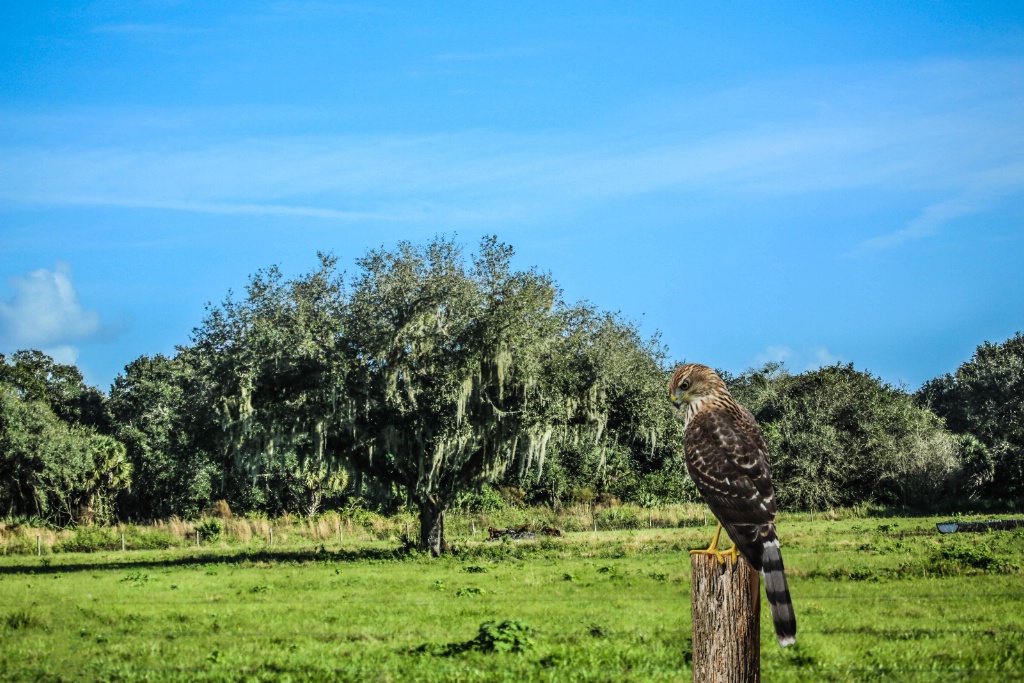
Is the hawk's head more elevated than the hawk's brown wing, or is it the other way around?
the hawk's head

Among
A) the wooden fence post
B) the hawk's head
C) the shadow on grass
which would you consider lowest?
the shadow on grass

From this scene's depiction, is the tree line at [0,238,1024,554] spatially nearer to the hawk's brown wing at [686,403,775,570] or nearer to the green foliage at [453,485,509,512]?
the green foliage at [453,485,509,512]

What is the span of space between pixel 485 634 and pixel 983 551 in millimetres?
15444

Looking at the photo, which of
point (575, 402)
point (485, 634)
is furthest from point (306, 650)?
point (575, 402)

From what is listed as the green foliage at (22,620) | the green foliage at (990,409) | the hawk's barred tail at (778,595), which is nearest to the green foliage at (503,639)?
the hawk's barred tail at (778,595)

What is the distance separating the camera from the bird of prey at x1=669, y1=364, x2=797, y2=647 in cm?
734

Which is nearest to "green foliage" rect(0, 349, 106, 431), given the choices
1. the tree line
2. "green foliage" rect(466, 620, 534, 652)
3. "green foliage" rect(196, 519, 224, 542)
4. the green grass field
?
the tree line

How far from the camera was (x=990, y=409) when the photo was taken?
69500 mm

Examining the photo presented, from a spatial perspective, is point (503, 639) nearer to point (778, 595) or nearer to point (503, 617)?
point (503, 617)

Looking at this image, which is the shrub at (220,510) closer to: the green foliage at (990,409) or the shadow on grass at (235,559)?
the shadow on grass at (235,559)

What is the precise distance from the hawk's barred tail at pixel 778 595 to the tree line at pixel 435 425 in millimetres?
26399

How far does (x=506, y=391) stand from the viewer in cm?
3525

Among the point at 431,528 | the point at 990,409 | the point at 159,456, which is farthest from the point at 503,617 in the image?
the point at 990,409

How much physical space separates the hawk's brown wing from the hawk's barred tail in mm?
386
